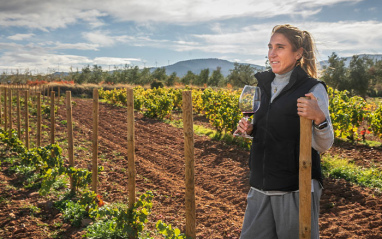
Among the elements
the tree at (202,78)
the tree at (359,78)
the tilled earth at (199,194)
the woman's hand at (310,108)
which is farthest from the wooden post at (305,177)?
the tree at (202,78)

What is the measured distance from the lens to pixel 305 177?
5.53ft

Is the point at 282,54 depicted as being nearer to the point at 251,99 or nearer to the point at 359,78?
the point at 251,99

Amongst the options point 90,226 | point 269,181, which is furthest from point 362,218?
point 90,226

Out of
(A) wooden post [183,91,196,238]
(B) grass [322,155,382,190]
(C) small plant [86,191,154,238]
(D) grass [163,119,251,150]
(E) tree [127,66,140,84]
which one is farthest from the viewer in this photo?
(E) tree [127,66,140,84]

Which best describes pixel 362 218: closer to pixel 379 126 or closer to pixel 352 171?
pixel 352 171

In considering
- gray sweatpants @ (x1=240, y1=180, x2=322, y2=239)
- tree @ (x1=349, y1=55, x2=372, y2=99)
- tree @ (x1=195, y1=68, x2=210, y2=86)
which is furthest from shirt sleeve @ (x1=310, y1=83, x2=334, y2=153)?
tree @ (x1=195, y1=68, x2=210, y2=86)

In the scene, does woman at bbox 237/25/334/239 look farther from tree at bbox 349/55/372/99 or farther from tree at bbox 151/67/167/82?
tree at bbox 151/67/167/82

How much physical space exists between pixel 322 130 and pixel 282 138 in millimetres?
247

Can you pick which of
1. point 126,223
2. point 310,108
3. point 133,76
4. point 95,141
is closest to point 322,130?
point 310,108

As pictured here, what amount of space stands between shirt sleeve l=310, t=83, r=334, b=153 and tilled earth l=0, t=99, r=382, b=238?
269cm

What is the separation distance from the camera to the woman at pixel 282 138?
6.06ft

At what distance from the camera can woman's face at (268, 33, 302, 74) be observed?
1929 millimetres

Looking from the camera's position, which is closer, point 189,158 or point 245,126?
point 245,126

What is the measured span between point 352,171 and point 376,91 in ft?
129
